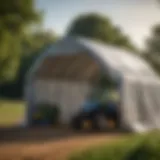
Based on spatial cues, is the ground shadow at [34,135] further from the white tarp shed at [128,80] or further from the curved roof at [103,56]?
the curved roof at [103,56]

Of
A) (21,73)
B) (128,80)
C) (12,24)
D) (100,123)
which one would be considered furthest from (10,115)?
(21,73)

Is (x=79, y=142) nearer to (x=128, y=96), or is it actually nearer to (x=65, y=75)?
(x=128, y=96)

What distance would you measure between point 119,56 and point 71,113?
10.3 ft

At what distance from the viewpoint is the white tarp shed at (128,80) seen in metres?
13.5

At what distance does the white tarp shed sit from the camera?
44.3 ft

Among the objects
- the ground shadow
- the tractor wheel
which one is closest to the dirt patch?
the ground shadow

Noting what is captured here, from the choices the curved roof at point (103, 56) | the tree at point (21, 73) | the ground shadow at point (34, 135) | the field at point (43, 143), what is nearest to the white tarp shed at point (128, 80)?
the curved roof at point (103, 56)

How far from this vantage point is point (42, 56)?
50.9 ft

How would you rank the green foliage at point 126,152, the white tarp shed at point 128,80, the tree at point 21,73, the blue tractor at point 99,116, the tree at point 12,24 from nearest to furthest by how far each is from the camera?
the green foliage at point 126,152, the white tarp shed at point 128,80, the blue tractor at point 99,116, the tree at point 12,24, the tree at point 21,73

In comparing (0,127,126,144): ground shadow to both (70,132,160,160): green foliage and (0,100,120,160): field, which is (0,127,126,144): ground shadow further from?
(70,132,160,160): green foliage

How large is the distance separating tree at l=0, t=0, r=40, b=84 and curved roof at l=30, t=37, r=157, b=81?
75.4 inches

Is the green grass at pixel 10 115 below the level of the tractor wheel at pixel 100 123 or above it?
above

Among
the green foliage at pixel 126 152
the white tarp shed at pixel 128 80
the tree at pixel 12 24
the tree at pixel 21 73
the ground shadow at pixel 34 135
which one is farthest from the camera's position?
the tree at pixel 21 73

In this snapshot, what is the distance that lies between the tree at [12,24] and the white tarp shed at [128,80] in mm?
1914
